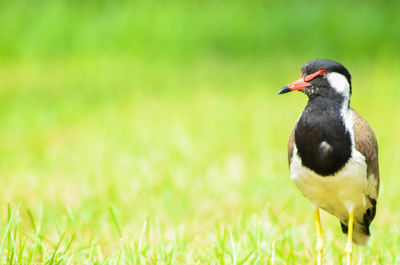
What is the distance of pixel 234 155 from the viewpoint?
5.89 metres

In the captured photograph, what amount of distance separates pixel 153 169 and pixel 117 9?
5.83 m

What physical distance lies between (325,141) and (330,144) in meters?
0.03

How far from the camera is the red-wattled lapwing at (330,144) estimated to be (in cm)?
326

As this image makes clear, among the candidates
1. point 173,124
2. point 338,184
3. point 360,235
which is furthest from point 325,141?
point 173,124

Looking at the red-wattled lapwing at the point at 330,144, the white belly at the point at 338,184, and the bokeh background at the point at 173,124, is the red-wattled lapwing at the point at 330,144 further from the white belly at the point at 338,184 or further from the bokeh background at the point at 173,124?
the bokeh background at the point at 173,124

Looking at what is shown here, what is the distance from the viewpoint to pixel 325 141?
10.7 ft

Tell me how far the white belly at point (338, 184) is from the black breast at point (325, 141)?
0.04 m

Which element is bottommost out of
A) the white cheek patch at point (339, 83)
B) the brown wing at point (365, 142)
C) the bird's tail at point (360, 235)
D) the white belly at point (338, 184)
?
the bird's tail at point (360, 235)

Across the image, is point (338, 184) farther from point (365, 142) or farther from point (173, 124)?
point (173, 124)

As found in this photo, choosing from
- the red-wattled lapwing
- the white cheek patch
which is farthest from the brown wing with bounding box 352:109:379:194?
the white cheek patch

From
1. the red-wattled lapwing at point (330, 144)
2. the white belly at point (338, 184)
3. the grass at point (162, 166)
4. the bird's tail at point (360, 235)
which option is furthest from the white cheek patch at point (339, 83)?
the bird's tail at point (360, 235)

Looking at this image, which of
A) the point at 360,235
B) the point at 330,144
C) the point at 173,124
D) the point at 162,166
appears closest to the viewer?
the point at 330,144

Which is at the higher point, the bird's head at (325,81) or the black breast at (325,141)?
the bird's head at (325,81)

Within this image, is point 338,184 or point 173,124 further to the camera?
point 173,124
